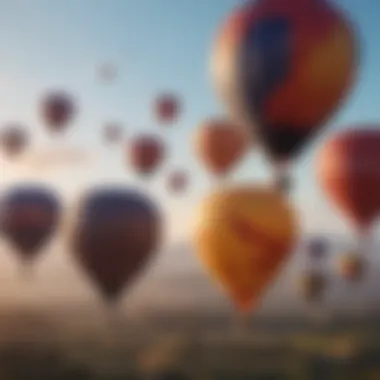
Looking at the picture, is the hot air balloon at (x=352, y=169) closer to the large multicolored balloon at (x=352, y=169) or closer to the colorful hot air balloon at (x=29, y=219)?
the large multicolored balloon at (x=352, y=169)

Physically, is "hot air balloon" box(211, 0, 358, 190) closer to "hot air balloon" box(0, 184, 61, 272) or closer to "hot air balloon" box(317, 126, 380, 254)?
"hot air balloon" box(317, 126, 380, 254)

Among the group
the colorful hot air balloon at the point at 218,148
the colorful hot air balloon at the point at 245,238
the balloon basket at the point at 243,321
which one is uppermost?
the colorful hot air balloon at the point at 218,148

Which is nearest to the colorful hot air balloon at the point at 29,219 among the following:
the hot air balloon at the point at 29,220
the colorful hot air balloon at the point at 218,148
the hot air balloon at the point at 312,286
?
the hot air balloon at the point at 29,220

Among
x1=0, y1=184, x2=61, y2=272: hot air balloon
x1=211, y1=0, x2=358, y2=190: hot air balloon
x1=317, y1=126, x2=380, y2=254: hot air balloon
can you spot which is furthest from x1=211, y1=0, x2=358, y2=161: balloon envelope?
x1=0, y1=184, x2=61, y2=272: hot air balloon

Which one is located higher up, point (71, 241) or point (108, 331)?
point (71, 241)

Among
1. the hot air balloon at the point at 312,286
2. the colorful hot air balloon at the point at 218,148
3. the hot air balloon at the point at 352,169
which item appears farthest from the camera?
the hot air balloon at the point at 312,286

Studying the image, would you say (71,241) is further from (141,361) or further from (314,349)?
(314,349)

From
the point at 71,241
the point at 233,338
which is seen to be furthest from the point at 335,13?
the point at 233,338
